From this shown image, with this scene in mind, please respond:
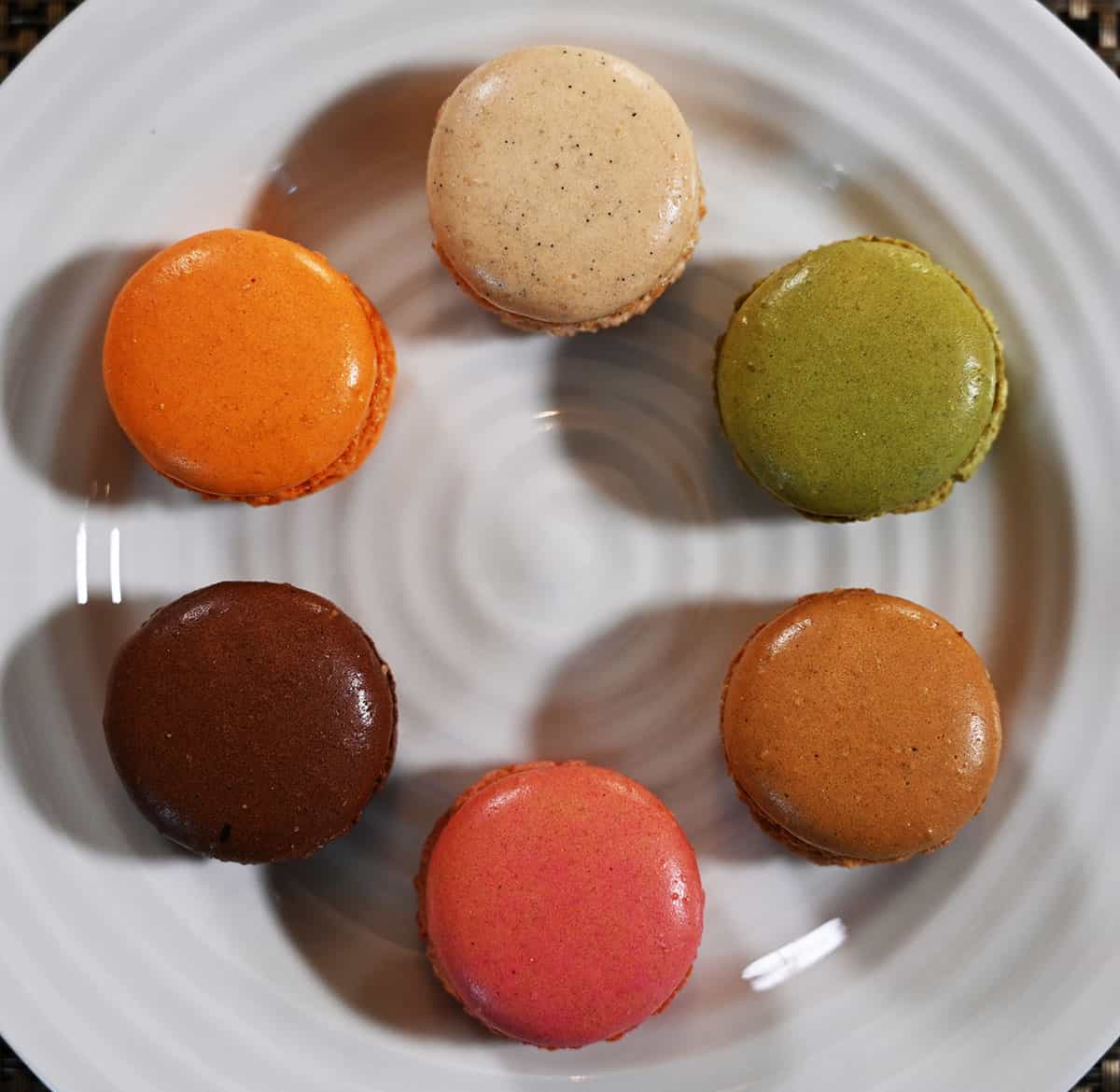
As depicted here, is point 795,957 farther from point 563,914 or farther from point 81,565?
point 81,565

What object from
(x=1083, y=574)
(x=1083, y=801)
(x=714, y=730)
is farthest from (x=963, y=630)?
(x=714, y=730)

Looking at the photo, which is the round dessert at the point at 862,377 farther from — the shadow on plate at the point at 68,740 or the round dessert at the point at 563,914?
the shadow on plate at the point at 68,740

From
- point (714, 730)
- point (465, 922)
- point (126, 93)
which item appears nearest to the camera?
point (465, 922)

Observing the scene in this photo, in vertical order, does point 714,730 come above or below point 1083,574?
below

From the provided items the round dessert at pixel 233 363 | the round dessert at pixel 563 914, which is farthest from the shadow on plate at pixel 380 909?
the round dessert at pixel 233 363

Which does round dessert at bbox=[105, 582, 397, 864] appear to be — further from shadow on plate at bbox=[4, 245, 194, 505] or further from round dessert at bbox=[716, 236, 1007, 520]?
round dessert at bbox=[716, 236, 1007, 520]

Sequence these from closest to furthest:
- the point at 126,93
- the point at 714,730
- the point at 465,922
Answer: the point at 465,922 < the point at 126,93 < the point at 714,730

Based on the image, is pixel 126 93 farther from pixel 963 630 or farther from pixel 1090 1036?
pixel 1090 1036

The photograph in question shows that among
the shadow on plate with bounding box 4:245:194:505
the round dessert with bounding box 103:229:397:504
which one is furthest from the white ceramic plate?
the round dessert with bounding box 103:229:397:504
